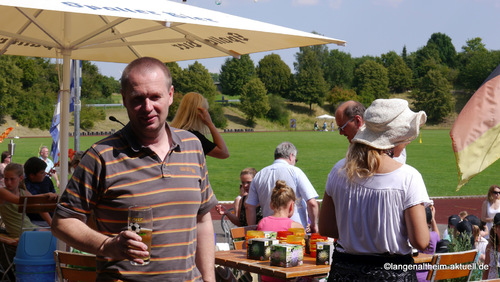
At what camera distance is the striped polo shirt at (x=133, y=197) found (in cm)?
229

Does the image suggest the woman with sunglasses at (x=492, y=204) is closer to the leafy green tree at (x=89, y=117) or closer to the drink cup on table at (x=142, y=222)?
the drink cup on table at (x=142, y=222)

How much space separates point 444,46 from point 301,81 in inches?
2091

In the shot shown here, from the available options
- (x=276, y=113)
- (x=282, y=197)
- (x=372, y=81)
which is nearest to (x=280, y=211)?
(x=282, y=197)

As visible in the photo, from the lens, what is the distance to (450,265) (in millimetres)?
4688

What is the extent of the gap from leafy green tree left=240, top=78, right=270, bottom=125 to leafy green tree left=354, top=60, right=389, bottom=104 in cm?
3002

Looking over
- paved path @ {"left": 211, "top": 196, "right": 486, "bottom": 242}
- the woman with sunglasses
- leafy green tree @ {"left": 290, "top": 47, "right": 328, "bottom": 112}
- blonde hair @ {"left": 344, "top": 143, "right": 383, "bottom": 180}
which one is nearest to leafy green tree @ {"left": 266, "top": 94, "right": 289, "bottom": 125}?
leafy green tree @ {"left": 290, "top": 47, "right": 328, "bottom": 112}

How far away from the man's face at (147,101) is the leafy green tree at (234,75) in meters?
129

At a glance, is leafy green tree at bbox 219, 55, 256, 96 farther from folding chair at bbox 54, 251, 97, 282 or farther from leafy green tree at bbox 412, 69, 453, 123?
folding chair at bbox 54, 251, 97, 282

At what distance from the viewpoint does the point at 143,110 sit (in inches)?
91.4

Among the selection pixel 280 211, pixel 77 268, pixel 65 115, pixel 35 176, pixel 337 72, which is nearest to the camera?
pixel 77 268

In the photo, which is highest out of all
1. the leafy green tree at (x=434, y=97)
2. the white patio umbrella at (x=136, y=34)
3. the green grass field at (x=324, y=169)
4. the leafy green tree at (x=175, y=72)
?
the leafy green tree at (x=175, y=72)

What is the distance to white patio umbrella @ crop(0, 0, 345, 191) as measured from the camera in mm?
5402

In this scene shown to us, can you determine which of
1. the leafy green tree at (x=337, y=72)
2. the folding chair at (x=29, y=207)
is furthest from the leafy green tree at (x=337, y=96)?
the folding chair at (x=29, y=207)

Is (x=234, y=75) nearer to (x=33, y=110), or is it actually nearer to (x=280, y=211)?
(x=33, y=110)
